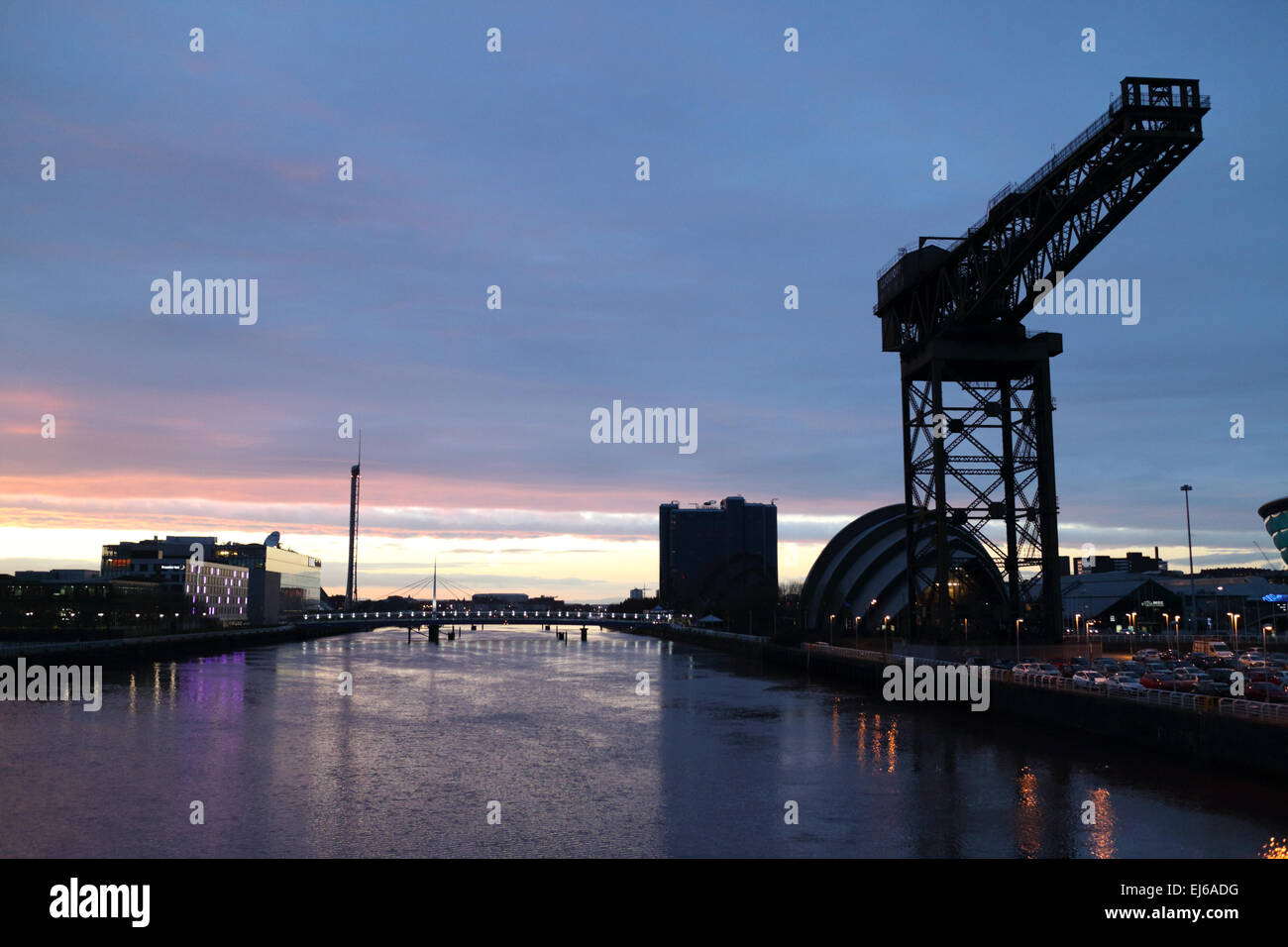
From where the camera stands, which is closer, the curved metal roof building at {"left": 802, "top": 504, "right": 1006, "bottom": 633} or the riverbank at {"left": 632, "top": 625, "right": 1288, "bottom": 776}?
the riverbank at {"left": 632, "top": 625, "right": 1288, "bottom": 776}

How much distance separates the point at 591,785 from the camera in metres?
38.1

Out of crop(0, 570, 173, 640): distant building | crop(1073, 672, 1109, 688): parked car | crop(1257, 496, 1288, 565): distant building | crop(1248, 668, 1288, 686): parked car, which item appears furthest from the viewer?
crop(0, 570, 173, 640): distant building

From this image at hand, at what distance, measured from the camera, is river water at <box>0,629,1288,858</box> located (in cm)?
2844

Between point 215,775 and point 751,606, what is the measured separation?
528 ft

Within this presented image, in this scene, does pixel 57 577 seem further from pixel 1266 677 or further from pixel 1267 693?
pixel 1267 693

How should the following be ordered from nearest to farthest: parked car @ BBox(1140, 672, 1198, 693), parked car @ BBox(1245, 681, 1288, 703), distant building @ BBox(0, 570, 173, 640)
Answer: parked car @ BBox(1245, 681, 1288, 703), parked car @ BBox(1140, 672, 1198, 693), distant building @ BBox(0, 570, 173, 640)

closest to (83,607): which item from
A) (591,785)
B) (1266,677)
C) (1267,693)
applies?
(591,785)

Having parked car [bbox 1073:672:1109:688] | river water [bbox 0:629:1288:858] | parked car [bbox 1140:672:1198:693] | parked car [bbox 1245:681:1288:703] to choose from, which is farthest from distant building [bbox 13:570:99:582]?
parked car [bbox 1245:681:1288:703]

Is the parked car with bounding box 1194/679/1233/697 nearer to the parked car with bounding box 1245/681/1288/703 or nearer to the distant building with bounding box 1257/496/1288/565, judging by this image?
the parked car with bounding box 1245/681/1288/703

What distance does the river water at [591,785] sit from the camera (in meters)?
28.4

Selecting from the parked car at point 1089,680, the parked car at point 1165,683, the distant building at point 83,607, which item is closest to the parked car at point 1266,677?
the parked car at point 1165,683
